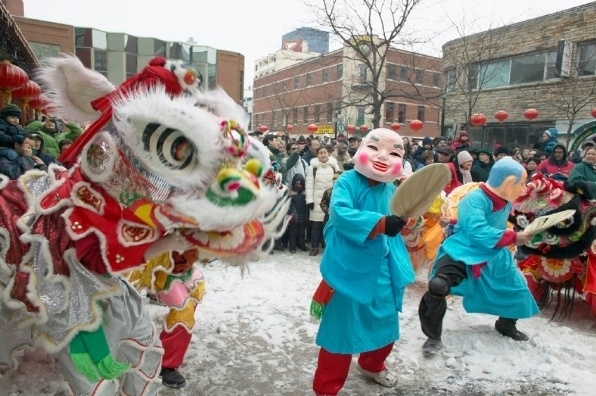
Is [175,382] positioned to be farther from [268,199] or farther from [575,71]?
[575,71]

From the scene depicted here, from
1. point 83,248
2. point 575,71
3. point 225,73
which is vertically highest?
point 225,73

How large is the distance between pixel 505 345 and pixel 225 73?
30.8m


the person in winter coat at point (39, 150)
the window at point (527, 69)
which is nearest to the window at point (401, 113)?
the window at point (527, 69)

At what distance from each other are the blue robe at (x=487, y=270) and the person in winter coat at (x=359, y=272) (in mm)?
843

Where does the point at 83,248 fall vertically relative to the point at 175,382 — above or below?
above

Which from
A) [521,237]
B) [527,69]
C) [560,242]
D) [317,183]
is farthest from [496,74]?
[521,237]

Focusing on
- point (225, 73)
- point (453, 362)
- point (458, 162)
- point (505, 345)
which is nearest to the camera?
point (453, 362)

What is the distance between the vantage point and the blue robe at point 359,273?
2.65 meters

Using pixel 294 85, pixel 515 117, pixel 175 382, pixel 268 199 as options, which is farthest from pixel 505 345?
pixel 294 85

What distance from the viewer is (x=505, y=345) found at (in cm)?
363

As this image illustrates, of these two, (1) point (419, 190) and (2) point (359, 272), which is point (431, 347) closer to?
(2) point (359, 272)

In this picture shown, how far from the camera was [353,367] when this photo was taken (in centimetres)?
331

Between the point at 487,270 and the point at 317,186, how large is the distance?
3475mm

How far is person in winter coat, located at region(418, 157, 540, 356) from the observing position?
3.36 meters
